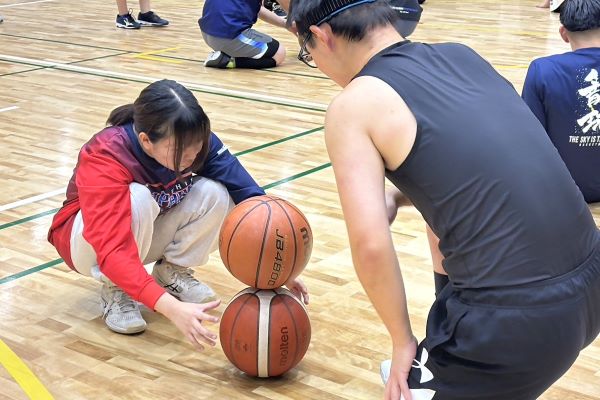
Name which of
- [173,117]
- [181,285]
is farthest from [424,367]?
[181,285]

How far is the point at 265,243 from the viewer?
8.78 ft

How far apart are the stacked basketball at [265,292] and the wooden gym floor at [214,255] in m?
0.11

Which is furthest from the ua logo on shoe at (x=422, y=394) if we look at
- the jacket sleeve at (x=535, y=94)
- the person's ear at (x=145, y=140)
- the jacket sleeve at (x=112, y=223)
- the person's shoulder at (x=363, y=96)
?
the jacket sleeve at (x=535, y=94)

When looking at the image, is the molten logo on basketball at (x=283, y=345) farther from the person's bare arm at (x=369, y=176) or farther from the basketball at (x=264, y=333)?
the person's bare arm at (x=369, y=176)

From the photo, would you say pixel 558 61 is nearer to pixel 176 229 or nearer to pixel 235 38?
pixel 176 229

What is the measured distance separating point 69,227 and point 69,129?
104 inches

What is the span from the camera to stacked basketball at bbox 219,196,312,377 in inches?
104

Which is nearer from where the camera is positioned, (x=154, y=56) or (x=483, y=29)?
(x=154, y=56)

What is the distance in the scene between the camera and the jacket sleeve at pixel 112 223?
271 centimetres

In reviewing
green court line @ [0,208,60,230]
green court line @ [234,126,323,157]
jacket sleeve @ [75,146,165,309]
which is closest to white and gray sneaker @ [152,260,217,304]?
jacket sleeve @ [75,146,165,309]

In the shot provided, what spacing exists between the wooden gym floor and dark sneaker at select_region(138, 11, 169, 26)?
28 cm

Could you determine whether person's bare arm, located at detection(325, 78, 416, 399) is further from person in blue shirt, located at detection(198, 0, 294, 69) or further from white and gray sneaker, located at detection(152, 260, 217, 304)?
person in blue shirt, located at detection(198, 0, 294, 69)

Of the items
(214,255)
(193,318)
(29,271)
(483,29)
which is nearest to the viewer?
(193,318)

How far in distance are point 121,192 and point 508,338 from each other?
147cm
